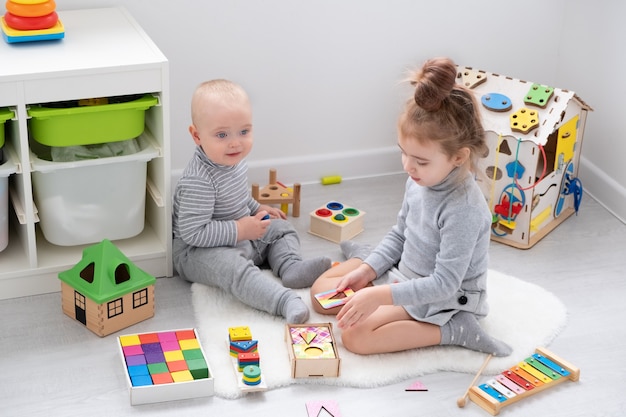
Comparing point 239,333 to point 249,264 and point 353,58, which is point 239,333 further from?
point 353,58

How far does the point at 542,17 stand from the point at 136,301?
4.96ft

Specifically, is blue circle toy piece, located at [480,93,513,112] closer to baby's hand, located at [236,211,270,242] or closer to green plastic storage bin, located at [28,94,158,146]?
baby's hand, located at [236,211,270,242]

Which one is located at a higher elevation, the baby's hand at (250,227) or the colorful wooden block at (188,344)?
the baby's hand at (250,227)

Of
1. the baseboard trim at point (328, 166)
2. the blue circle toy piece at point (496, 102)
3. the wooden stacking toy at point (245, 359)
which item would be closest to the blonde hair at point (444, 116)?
the wooden stacking toy at point (245, 359)

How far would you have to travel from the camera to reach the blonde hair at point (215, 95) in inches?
76.1

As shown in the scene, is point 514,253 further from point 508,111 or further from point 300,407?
point 300,407

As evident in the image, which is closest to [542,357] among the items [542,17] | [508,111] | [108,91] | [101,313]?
[508,111]

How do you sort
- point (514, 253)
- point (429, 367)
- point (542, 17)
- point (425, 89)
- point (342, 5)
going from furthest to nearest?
point (542, 17) → point (342, 5) → point (514, 253) → point (429, 367) → point (425, 89)

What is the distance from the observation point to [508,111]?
2.30 m

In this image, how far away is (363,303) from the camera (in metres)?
1.75

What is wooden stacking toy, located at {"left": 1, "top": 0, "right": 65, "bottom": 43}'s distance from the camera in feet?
6.25

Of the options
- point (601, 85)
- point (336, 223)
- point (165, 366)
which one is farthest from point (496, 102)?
point (165, 366)

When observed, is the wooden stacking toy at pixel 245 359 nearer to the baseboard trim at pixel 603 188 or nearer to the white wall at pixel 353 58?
the white wall at pixel 353 58

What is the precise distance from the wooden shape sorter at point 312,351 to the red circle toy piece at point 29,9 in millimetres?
843
